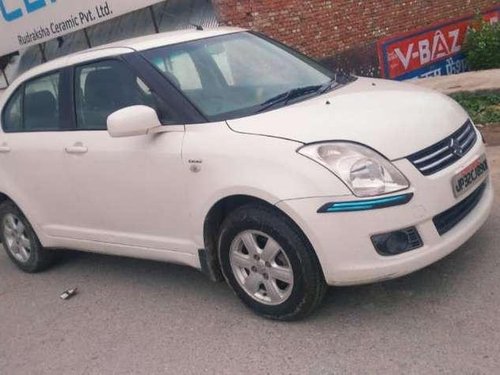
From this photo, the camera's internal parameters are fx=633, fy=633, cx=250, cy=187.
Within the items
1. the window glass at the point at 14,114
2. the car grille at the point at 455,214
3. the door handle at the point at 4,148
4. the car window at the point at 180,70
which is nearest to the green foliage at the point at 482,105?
the car grille at the point at 455,214

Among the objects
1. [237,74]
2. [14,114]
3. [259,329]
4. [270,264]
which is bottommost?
[259,329]

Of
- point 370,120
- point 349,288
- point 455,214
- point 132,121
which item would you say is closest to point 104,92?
point 132,121

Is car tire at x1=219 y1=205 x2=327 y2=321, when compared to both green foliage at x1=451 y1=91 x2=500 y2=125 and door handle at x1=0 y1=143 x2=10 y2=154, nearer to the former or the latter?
door handle at x1=0 y1=143 x2=10 y2=154

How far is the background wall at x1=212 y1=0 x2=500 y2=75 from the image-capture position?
9828 millimetres

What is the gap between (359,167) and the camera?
3.25m

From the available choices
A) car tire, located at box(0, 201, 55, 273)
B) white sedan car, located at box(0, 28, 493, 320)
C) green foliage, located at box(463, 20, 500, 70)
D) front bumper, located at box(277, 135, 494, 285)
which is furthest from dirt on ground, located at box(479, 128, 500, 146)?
green foliage, located at box(463, 20, 500, 70)

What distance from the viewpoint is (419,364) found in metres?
3.04

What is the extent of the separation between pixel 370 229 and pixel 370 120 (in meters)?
0.64

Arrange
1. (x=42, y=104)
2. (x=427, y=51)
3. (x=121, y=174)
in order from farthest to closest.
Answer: (x=427, y=51), (x=42, y=104), (x=121, y=174)

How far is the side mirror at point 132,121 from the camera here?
146 inches

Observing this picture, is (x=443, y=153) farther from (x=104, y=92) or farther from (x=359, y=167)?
(x=104, y=92)

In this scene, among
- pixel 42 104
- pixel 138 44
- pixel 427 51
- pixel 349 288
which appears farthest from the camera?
pixel 427 51

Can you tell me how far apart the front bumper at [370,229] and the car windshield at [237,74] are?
0.85m

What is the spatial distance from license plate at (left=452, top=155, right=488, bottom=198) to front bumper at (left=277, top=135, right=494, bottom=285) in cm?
10
